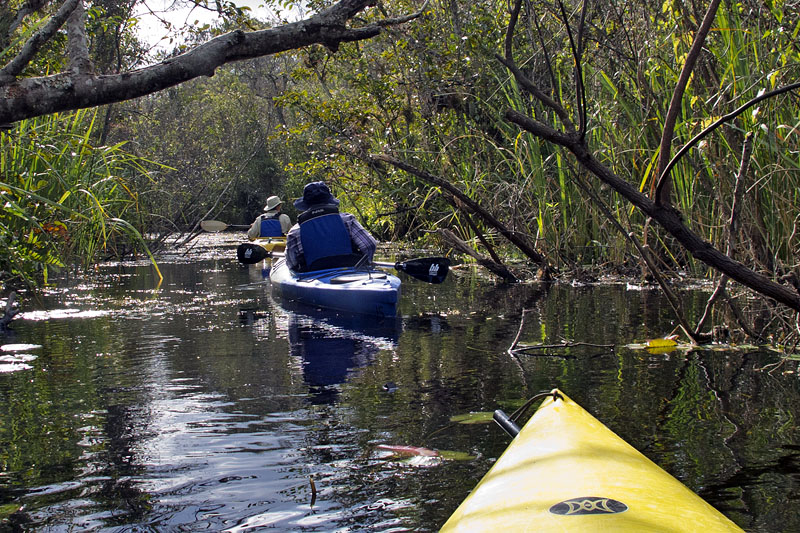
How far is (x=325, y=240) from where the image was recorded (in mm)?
8742

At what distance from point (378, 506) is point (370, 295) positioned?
4.80m

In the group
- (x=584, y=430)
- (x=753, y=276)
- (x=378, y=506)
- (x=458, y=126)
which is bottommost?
(x=378, y=506)

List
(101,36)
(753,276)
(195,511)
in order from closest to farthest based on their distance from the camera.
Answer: (195,511), (753,276), (101,36)

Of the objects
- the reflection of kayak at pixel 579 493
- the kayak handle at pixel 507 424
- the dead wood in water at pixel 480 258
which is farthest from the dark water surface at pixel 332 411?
the dead wood in water at pixel 480 258

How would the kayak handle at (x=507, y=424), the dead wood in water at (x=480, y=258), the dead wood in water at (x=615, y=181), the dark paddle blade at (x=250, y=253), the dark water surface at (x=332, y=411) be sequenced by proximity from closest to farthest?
1. the dark water surface at (x=332, y=411)
2. the kayak handle at (x=507, y=424)
3. the dead wood in water at (x=615, y=181)
4. the dead wood in water at (x=480, y=258)
5. the dark paddle blade at (x=250, y=253)

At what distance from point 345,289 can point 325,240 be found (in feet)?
3.39

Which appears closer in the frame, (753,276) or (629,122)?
(753,276)

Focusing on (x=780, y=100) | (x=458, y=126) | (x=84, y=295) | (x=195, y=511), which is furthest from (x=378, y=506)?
(x=458, y=126)

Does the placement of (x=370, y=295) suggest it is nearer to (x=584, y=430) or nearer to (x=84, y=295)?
(x=84, y=295)

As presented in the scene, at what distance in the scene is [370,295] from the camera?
7.61 metres

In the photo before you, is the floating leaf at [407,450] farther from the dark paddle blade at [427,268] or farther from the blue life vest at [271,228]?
the blue life vest at [271,228]

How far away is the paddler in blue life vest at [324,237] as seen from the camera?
8609mm

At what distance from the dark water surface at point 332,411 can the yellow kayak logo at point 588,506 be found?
0.80 meters

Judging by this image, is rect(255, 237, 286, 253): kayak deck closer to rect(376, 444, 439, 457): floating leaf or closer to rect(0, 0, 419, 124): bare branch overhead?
rect(0, 0, 419, 124): bare branch overhead
